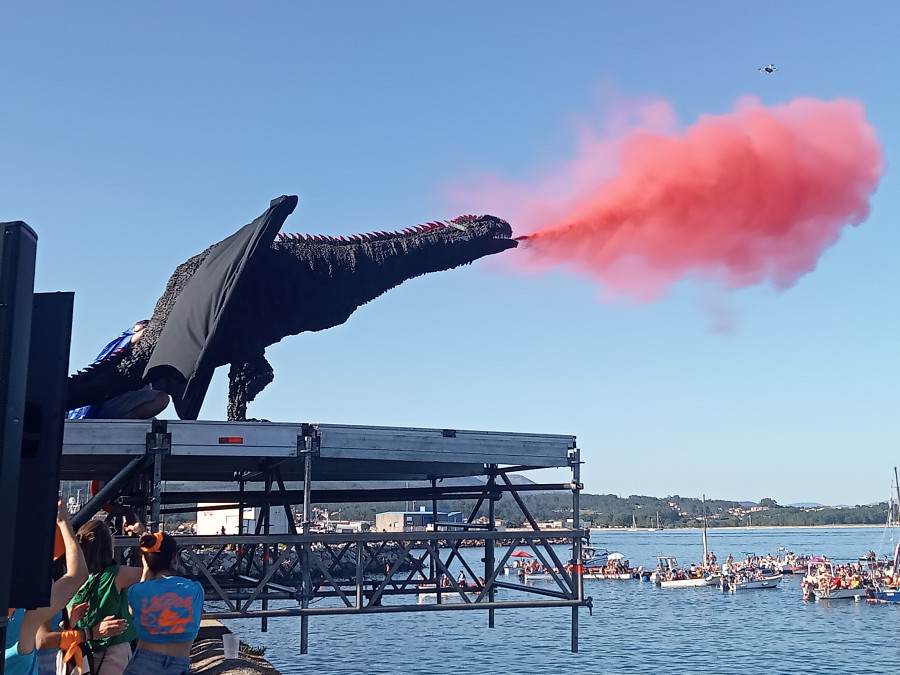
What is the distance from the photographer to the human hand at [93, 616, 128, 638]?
702cm

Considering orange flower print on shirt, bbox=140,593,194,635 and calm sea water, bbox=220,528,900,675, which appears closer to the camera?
orange flower print on shirt, bbox=140,593,194,635

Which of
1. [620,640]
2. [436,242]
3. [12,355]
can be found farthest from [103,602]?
[620,640]

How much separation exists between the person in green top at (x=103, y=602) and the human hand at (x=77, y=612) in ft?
0.43

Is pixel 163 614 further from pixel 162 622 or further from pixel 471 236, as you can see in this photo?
pixel 471 236

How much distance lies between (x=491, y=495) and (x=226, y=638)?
808 cm

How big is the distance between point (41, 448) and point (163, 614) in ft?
11.5

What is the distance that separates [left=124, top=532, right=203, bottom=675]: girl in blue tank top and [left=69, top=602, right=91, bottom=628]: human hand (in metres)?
0.37

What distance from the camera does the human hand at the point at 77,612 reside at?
6.85 m

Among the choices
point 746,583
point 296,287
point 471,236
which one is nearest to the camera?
point 296,287

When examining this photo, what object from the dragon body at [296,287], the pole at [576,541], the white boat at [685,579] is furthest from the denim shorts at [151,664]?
the white boat at [685,579]

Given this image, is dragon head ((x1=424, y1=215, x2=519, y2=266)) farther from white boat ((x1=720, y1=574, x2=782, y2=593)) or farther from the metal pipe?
white boat ((x1=720, y1=574, x2=782, y2=593))

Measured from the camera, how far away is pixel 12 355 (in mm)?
3848

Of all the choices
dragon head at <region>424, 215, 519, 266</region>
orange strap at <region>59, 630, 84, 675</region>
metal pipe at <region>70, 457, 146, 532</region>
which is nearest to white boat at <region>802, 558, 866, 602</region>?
dragon head at <region>424, 215, 519, 266</region>

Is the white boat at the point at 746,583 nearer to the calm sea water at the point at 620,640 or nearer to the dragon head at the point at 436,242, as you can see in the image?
the calm sea water at the point at 620,640
